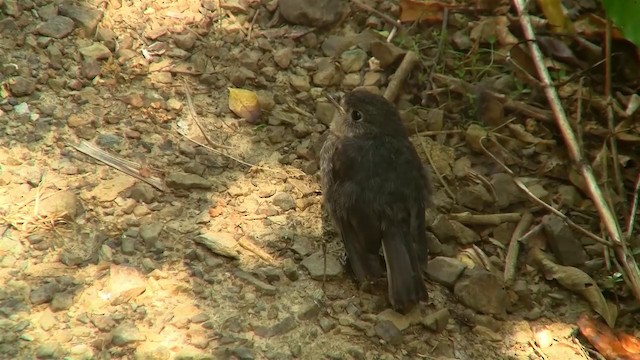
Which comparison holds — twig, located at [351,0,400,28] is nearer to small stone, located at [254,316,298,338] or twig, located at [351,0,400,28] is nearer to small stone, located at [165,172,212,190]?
small stone, located at [165,172,212,190]

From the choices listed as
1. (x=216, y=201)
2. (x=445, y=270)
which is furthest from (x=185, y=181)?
(x=445, y=270)

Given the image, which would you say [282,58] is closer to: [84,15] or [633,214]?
[84,15]

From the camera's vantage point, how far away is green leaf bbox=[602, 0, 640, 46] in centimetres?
471

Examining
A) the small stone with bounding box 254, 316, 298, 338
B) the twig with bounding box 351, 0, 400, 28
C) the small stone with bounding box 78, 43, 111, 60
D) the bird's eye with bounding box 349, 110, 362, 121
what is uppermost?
the twig with bounding box 351, 0, 400, 28

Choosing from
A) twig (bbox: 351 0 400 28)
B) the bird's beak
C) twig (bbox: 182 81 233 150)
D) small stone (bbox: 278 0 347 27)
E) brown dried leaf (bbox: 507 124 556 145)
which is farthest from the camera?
twig (bbox: 351 0 400 28)

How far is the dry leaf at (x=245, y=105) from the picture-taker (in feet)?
15.9

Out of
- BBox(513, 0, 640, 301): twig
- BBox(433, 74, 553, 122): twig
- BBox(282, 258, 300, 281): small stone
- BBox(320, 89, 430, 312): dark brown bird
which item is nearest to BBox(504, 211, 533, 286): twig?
BBox(513, 0, 640, 301): twig

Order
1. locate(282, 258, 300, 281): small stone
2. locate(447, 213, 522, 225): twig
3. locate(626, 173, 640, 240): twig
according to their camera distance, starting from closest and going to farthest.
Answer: locate(282, 258, 300, 281): small stone → locate(626, 173, 640, 240): twig → locate(447, 213, 522, 225): twig

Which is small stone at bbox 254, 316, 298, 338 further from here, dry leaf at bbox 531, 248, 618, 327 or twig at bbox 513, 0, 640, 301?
twig at bbox 513, 0, 640, 301

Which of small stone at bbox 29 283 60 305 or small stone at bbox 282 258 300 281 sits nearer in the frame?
small stone at bbox 29 283 60 305

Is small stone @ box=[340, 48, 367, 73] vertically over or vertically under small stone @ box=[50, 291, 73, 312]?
over

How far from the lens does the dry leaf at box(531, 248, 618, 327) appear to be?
13.7ft

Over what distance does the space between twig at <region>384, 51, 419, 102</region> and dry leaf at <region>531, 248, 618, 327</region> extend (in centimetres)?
135

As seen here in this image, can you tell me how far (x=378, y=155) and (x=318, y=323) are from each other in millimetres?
1096
